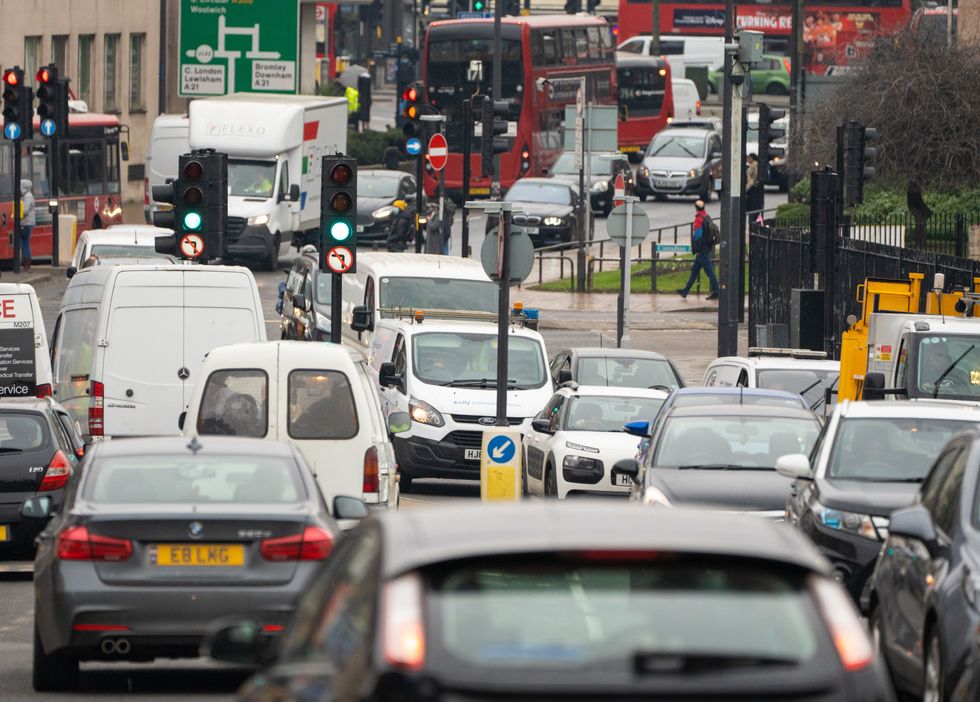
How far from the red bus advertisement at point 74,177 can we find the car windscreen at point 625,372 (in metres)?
22.6

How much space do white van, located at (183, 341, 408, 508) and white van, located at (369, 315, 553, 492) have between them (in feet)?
21.4

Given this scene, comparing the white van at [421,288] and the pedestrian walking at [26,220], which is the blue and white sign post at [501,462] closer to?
the white van at [421,288]

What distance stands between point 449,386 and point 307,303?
7741 mm

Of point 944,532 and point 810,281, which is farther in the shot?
point 810,281

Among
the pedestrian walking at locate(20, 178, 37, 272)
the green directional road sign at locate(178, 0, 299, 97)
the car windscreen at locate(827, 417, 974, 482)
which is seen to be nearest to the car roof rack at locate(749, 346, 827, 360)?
the car windscreen at locate(827, 417, 974, 482)

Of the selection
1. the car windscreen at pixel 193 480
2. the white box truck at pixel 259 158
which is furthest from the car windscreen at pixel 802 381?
the white box truck at pixel 259 158

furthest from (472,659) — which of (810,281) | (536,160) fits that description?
(536,160)

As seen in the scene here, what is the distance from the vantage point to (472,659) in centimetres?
502

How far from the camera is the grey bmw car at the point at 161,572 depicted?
33.7ft

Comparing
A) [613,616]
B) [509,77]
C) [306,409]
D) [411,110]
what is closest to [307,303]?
[411,110]

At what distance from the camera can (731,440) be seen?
15.8m

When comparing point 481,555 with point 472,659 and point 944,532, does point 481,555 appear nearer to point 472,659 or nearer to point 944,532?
point 472,659

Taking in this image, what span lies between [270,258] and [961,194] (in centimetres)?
1576

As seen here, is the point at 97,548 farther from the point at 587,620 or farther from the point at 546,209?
the point at 546,209
